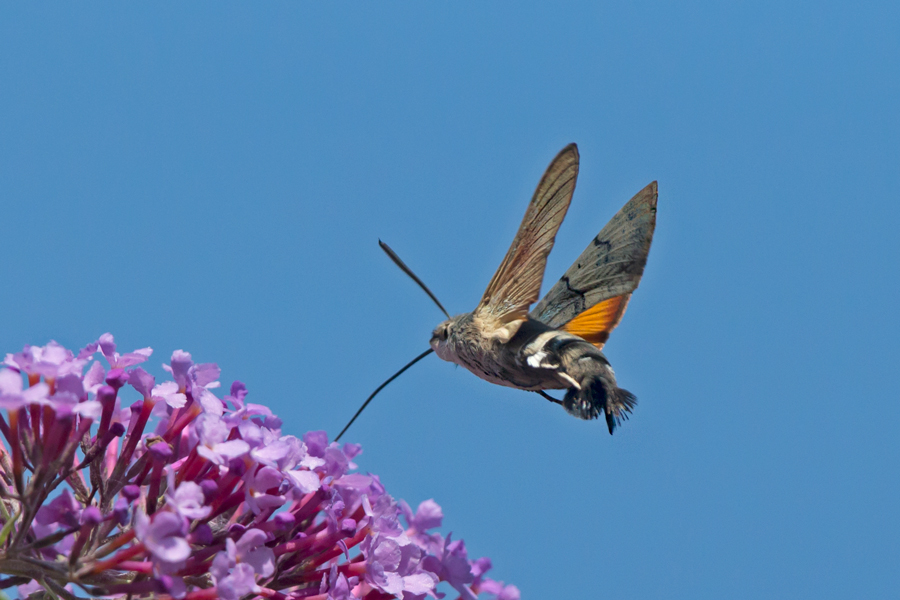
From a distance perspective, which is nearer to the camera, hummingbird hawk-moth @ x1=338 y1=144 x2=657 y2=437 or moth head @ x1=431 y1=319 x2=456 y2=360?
hummingbird hawk-moth @ x1=338 y1=144 x2=657 y2=437

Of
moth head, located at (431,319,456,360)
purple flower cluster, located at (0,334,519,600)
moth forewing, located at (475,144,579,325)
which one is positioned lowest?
purple flower cluster, located at (0,334,519,600)

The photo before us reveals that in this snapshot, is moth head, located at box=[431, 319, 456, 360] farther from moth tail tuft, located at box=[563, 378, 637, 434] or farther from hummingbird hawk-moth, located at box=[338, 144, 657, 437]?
moth tail tuft, located at box=[563, 378, 637, 434]

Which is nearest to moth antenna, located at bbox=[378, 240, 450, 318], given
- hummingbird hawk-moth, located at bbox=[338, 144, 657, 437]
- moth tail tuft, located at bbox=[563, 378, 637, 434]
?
hummingbird hawk-moth, located at bbox=[338, 144, 657, 437]

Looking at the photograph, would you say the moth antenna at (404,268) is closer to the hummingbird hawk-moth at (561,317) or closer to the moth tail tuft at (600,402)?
the hummingbird hawk-moth at (561,317)

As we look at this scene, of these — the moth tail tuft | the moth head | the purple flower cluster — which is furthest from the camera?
the moth head

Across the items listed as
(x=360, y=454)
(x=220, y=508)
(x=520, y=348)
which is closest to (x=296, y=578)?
(x=220, y=508)

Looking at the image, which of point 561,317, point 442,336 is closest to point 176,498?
point 442,336

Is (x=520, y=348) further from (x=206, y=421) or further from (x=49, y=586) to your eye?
(x=49, y=586)
